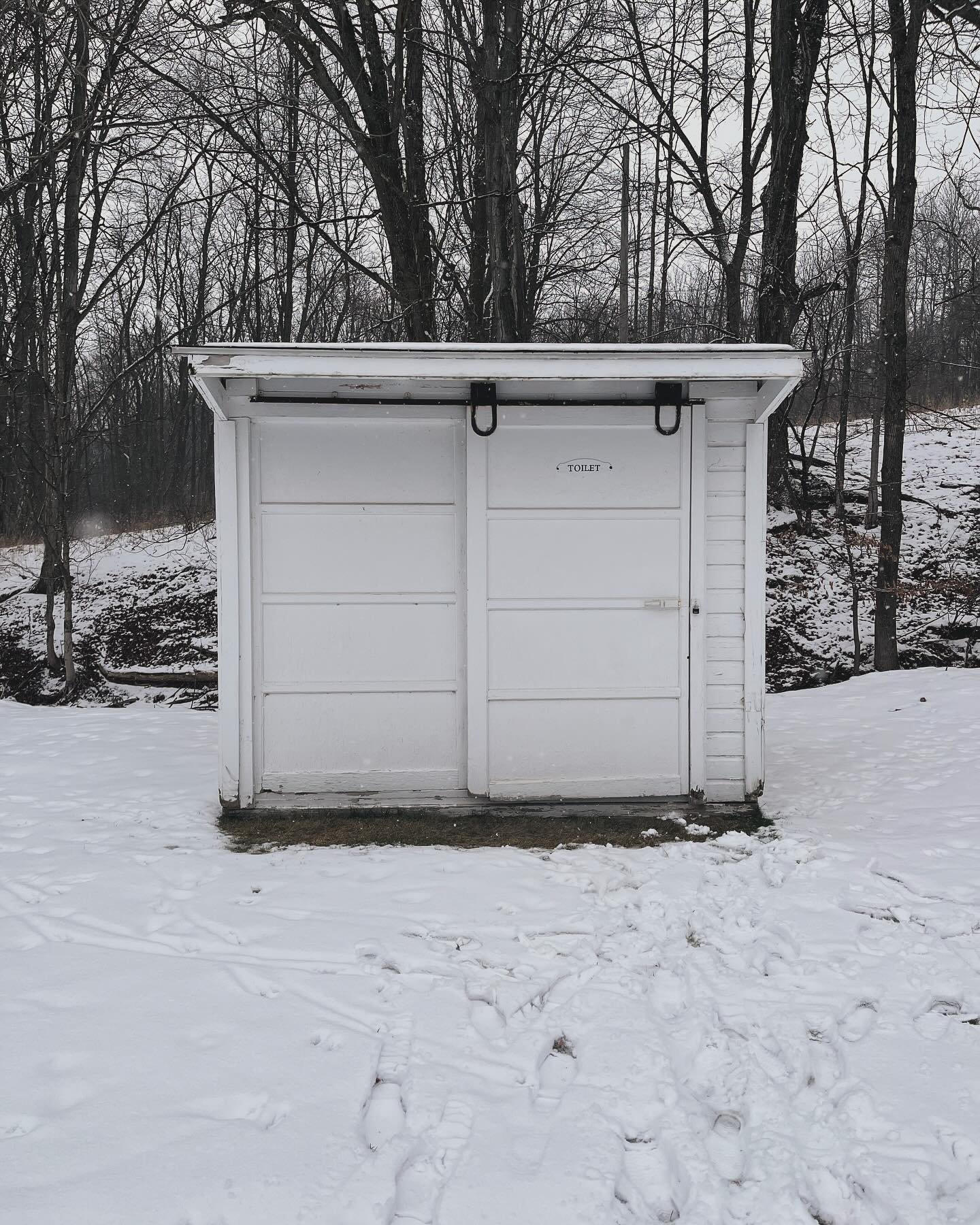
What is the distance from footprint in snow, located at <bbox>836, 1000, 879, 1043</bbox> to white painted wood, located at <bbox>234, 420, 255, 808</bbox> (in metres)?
3.15

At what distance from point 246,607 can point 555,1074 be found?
116 inches

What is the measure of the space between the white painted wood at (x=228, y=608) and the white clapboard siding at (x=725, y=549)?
8.41 feet

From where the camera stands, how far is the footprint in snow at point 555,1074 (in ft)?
7.32

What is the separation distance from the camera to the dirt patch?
165 inches

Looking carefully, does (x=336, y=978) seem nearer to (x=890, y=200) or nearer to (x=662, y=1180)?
(x=662, y=1180)

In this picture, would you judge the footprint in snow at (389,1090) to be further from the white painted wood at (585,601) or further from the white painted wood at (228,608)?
the white painted wood at (228,608)

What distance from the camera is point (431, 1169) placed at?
1966mm

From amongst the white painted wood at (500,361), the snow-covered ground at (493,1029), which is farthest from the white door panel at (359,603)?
the snow-covered ground at (493,1029)

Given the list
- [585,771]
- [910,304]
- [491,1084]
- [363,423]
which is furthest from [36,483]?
[910,304]

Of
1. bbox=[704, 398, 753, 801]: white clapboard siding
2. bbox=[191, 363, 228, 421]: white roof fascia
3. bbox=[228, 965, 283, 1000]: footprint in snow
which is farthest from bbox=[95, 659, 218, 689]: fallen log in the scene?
bbox=[228, 965, 283, 1000]: footprint in snow

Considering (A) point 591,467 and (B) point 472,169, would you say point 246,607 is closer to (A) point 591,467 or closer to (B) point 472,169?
(A) point 591,467

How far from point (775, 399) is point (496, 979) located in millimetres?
3077

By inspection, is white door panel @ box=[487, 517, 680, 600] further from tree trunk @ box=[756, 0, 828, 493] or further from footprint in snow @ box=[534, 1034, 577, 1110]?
tree trunk @ box=[756, 0, 828, 493]

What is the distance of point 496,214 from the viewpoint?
827cm
